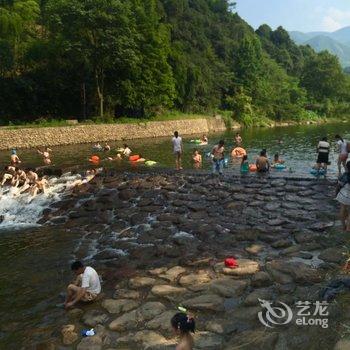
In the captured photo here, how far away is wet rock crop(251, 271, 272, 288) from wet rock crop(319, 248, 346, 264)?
2.01 metres

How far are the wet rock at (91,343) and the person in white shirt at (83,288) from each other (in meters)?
1.67

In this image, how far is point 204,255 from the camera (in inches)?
503

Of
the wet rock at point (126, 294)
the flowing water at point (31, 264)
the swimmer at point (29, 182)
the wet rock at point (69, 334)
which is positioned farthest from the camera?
the swimmer at point (29, 182)

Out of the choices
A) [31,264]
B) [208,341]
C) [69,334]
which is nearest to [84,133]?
[31,264]

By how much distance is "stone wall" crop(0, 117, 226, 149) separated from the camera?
4053 cm

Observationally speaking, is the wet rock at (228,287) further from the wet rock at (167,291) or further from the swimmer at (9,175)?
the swimmer at (9,175)

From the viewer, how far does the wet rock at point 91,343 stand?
28.4 feet

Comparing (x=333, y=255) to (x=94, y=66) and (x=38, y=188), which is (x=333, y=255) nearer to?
(x=38, y=188)

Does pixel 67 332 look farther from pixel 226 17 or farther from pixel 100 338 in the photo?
pixel 226 17

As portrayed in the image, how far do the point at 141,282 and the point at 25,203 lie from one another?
12.0 meters

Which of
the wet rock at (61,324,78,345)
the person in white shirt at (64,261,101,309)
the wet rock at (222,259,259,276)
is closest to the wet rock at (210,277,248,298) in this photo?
the wet rock at (222,259,259,276)

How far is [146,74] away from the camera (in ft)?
174

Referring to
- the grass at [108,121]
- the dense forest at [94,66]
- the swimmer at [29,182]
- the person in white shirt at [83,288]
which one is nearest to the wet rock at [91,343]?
the person in white shirt at [83,288]

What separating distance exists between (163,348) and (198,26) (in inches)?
3680
